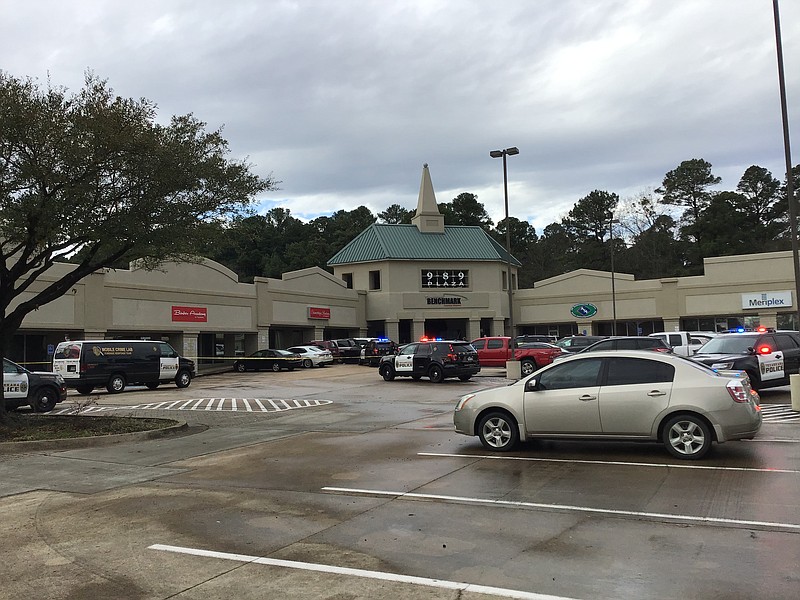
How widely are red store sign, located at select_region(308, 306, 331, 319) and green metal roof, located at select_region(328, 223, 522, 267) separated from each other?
280 inches

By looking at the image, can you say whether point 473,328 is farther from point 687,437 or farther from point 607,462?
point 687,437

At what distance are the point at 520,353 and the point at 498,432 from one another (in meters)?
21.3

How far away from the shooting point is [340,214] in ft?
340

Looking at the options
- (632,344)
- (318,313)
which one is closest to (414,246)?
(318,313)

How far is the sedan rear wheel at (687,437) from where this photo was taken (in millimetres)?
9281

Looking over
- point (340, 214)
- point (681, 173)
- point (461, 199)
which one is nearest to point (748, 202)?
point (681, 173)

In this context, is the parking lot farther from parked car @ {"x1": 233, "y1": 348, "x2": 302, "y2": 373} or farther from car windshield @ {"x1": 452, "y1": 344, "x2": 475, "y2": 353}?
parked car @ {"x1": 233, "y1": 348, "x2": 302, "y2": 373}

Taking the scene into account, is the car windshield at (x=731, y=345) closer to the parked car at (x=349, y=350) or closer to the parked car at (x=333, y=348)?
the parked car at (x=349, y=350)

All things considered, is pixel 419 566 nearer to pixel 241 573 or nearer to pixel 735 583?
pixel 241 573

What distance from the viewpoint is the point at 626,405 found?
9.67 metres

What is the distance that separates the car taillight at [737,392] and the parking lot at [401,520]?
33.6 inches

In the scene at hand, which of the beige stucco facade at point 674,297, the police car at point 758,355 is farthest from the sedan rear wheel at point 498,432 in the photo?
the beige stucco facade at point 674,297

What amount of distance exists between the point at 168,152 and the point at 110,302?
79.8 feet

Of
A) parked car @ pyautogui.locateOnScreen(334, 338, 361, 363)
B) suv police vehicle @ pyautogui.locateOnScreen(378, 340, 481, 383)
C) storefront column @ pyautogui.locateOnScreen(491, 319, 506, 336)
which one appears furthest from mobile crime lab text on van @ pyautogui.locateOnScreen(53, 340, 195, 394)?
storefront column @ pyautogui.locateOnScreen(491, 319, 506, 336)
